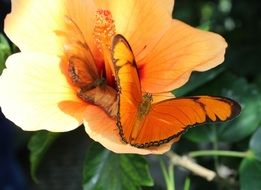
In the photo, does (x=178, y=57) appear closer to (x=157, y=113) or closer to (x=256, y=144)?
(x=157, y=113)

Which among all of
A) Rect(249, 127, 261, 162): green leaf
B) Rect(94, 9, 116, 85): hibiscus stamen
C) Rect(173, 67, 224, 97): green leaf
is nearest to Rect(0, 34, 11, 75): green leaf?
Rect(94, 9, 116, 85): hibiscus stamen

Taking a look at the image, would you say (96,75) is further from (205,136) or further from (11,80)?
(205,136)

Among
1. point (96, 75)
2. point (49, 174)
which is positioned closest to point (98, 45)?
point (96, 75)

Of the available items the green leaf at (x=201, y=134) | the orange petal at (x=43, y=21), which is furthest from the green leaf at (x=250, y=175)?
the orange petal at (x=43, y=21)

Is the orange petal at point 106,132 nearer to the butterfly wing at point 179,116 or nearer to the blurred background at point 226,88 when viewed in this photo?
the butterfly wing at point 179,116

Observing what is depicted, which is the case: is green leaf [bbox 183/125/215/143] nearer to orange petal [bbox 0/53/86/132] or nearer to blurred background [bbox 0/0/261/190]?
blurred background [bbox 0/0/261/190]

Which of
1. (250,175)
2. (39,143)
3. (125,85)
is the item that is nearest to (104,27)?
(125,85)
